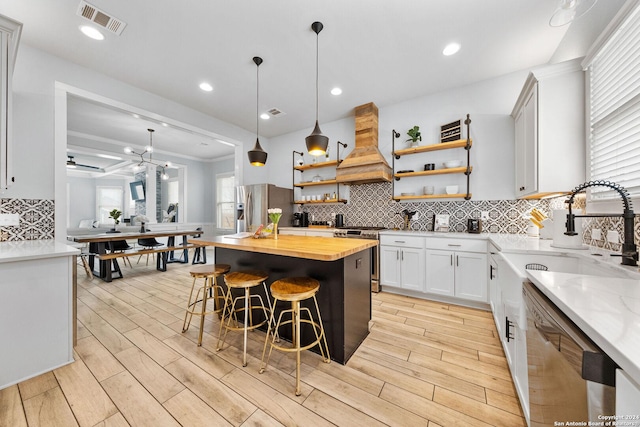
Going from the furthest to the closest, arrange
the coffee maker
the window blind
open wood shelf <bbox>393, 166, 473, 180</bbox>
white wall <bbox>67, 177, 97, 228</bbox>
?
white wall <bbox>67, 177, 97, 228</bbox>, the coffee maker, open wood shelf <bbox>393, 166, 473, 180</bbox>, the window blind

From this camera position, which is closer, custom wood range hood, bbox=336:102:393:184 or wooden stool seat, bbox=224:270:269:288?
wooden stool seat, bbox=224:270:269:288

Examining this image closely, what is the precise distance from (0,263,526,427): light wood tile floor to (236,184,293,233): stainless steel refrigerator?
95.5 inches

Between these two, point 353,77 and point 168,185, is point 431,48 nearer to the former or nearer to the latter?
point 353,77

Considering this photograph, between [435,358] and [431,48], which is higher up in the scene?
[431,48]

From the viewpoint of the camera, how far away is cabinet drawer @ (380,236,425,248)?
3.17 m

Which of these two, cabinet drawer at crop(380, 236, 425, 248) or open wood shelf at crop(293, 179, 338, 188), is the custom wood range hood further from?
cabinet drawer at crop(380, 236, 425, 248)

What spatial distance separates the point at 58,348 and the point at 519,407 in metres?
3.27

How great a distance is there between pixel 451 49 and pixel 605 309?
2942 mm

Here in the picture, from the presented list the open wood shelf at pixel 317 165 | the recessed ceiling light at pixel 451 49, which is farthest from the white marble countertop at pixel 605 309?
the open wood shelf at pixel 317 165

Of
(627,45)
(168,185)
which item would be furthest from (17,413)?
(168,185)

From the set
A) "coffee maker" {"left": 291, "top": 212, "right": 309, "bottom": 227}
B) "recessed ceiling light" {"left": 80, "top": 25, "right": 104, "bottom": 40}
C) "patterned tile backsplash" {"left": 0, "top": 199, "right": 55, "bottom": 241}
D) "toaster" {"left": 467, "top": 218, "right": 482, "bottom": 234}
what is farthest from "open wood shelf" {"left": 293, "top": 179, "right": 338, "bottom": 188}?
"patterned tile backsplash" {"left": 0, "top": 199, "right": 55, "bottom": 241}

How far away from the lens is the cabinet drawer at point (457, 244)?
2.81 m

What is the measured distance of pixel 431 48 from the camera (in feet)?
8.52

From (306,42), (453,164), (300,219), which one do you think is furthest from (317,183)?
(306,42)
